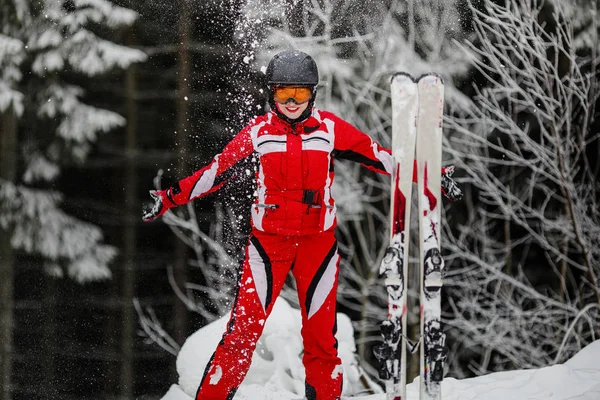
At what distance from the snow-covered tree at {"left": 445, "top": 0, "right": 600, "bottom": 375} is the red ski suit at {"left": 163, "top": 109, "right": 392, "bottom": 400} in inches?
74.6

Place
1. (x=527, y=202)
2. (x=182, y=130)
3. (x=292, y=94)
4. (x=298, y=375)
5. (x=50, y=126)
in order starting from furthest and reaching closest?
(x=527, y=202) → (x=50, y=126) → (x=182, y=130) → (x=298, y=375) → (x=292, y=94)

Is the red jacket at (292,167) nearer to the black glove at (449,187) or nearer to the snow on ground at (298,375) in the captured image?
the black glove at (449,187)

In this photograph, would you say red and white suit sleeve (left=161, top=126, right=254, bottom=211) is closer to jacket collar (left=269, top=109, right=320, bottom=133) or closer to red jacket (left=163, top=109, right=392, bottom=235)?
red jacket (left=163, top=109, right=392, bottom=235)

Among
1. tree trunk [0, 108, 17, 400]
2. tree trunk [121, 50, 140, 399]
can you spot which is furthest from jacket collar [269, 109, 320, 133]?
tree trunk [0, 108, 17, 400]

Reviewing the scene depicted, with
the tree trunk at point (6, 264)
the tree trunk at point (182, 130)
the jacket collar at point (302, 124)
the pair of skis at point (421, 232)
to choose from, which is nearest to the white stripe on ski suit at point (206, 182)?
the jacket collar at point (302, 124)

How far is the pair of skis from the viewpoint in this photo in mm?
2137

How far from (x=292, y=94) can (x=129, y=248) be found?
11.2 ft

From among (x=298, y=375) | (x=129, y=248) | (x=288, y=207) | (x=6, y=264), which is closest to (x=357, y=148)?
(x=288, y=207)

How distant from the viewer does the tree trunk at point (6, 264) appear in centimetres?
509

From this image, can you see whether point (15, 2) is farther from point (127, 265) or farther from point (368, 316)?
point (368, 316)

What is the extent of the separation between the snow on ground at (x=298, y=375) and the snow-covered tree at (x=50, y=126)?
2.23 meters

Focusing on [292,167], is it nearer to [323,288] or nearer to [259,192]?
[259,192]

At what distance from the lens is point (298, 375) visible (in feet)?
11.2

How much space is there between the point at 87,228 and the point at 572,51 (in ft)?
12.1
